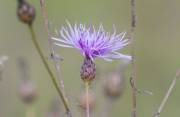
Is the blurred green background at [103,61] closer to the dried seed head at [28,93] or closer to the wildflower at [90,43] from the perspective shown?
the dried seed head at [28,93]

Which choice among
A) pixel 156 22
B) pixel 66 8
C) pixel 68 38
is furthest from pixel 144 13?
pixel 68 38

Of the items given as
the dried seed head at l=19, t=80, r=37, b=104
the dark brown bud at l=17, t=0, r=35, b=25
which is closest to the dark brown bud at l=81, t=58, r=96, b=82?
the dark brown bud at l=17, t=0, r=35, b=25

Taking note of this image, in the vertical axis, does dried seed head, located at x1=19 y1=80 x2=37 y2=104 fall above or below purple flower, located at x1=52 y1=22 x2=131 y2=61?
below

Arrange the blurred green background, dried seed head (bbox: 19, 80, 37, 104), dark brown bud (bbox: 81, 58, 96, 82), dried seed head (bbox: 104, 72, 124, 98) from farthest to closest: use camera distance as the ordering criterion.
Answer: the blurred green background < dried seed head (bbox: 19, 80, 37, 104) < dried seed head (bbox: 104, 72, 124, 98) < dark brown bud (bbox: 81, 58, 96, 82)

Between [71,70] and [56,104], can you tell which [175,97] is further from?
[56,104]

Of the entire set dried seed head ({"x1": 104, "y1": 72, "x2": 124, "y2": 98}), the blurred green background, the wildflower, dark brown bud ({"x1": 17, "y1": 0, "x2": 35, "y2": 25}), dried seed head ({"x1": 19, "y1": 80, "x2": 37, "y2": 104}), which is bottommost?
the blurred green background

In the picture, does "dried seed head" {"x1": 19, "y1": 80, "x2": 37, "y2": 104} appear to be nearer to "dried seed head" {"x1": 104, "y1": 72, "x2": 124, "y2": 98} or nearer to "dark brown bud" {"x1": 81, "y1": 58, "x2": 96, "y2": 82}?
"dried seed head" {"x1": 104, "y1": 72, "x2": 124, "y2": 98}
